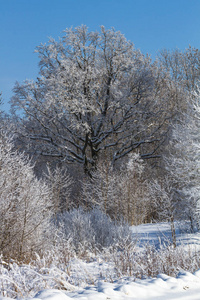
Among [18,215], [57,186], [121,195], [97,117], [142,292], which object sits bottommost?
[142,292]

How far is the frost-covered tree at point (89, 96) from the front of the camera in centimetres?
1917

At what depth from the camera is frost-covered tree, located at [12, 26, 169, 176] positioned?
19.2 meters

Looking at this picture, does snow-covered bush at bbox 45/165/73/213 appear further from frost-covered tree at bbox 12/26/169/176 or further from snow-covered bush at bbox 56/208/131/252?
snow-covered bush at bbox 56/208/131/252

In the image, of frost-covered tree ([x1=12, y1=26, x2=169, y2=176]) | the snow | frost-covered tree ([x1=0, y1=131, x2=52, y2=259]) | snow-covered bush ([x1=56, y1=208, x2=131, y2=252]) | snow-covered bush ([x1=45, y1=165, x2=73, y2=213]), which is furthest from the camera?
frost-covered tree ([x1=12, y1=26, x2=169, y2=176])

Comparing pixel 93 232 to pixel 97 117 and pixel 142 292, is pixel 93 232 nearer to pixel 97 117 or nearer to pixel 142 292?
pixel 142 292

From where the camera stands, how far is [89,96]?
19.1 m

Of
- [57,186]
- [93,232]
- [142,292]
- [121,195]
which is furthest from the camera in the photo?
[57,186]

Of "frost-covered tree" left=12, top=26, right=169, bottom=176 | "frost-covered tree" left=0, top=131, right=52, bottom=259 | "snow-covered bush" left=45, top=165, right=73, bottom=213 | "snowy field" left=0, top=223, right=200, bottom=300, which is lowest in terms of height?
"snowy field" left=0, top=223, right=200, bottom=300

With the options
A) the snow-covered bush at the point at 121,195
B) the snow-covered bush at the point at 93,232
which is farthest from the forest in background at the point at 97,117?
the snow-covered bush at the point at 93,232

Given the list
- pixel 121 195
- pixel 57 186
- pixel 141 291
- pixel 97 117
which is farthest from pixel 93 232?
pixel 97 117

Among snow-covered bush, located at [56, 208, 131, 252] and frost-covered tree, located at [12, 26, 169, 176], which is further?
frost-covered tree, located at [12, 26, 169, 176]

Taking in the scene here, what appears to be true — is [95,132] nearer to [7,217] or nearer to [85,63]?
[85,63]

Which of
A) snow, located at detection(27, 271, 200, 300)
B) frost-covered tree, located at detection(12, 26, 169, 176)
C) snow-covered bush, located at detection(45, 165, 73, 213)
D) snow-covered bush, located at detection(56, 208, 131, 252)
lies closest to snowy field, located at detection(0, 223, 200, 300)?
snow, located at detection(27, 271, 200, 300)

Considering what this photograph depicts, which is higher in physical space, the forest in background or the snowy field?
the forest in background
